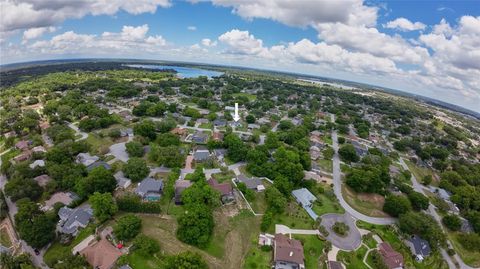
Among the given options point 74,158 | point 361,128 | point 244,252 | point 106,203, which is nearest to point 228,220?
point 244,252

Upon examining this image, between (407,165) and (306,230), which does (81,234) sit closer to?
(306,230)

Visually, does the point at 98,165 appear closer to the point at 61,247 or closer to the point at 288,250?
the point at 61,247

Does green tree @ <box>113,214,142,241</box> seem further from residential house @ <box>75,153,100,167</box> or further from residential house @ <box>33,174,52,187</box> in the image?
residential house @ <box>75,153,100,167</box>

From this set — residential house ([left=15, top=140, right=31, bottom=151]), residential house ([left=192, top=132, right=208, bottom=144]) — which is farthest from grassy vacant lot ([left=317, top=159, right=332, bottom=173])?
residential house ([left=15, top=140, right=31, bottom=151])

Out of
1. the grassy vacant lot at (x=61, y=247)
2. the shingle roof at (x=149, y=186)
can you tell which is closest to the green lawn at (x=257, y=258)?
the shingle roof at (x=149, y=186)

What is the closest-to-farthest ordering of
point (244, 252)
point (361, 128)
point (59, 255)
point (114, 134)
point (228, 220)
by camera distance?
point (59, 255) → point (244, 252) → point (228, 220) → point (114, 134) → point (361, 128)
